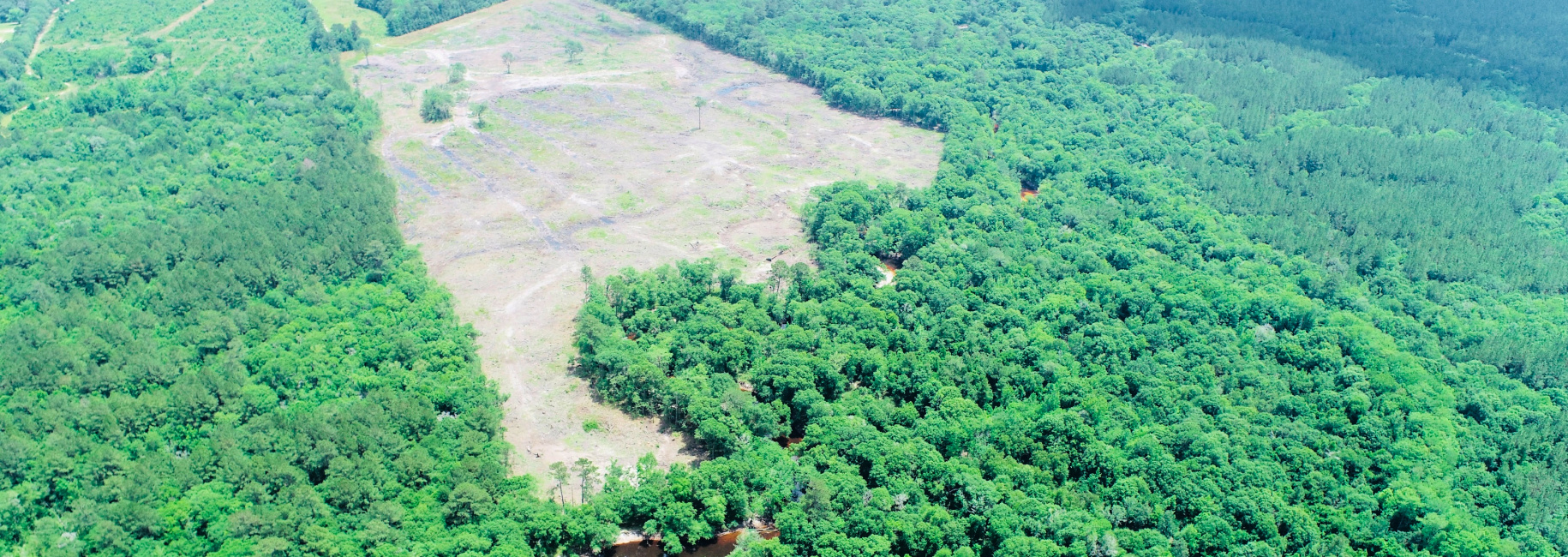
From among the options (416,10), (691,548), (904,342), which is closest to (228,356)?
(691,548)

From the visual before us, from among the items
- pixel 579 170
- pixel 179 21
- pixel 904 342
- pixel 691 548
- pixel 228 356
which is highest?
pixel 179 21

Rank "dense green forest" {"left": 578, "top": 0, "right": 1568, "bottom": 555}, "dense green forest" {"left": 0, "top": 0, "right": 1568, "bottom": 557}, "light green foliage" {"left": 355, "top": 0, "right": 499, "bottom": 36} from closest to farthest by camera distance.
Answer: "dense green forest" {"left": 0, "top": 0, "right": 1568, "bottom": 557} → "dense green forest" {"left": 578, "top": 0, "right": 1568, "bottom": 555} → "light green foliage" {"left": 355, "top": 0, "right": 499, "bottom": 36}

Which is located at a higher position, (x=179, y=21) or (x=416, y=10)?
(x=416, y=10)

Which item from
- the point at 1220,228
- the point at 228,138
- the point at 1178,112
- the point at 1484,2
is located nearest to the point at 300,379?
the point at 228,138

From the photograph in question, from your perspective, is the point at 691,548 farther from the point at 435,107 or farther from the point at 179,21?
the point at 179,21

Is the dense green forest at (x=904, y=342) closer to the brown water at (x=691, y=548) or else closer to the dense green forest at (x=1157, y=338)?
the dense green forest at (x=1157, y=338)

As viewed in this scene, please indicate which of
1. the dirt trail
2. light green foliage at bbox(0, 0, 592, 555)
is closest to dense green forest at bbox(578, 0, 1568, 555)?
light green foliage at bbox(0, 0, 592, 555)

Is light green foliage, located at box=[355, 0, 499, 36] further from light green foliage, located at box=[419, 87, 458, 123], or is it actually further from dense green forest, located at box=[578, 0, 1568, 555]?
dense green forest, located at box=[578, 0, 1568, 555]

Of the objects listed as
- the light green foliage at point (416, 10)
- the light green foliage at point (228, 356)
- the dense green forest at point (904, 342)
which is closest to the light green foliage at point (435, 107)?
the dense green forest at point (904, 342)
